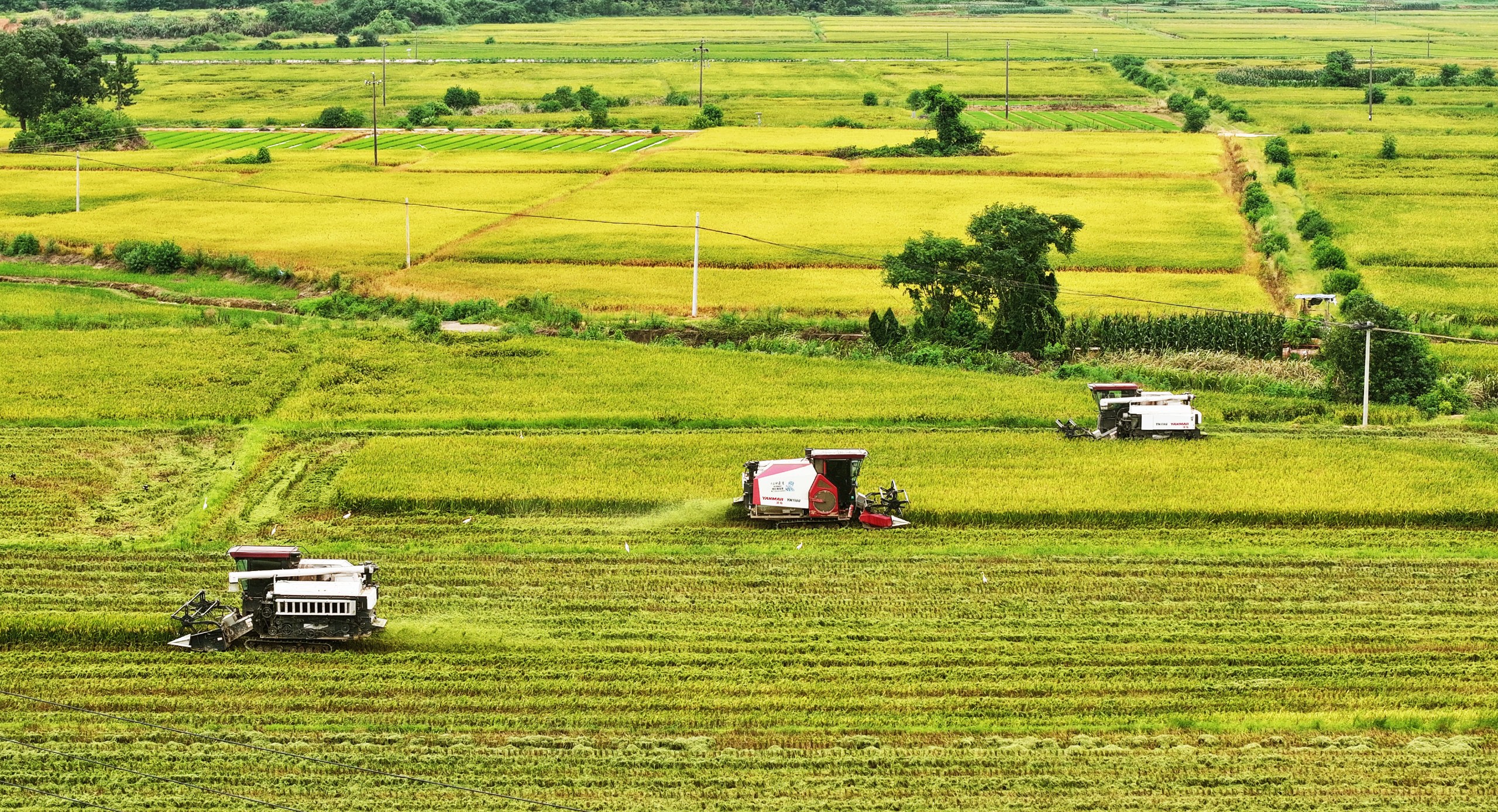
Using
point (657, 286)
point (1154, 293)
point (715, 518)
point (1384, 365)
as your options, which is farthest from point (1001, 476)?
point (657, 286)

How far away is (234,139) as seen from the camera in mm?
111312

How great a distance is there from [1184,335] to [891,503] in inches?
850

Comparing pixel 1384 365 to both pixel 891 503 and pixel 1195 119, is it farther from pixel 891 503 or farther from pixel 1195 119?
pixel 1195 119

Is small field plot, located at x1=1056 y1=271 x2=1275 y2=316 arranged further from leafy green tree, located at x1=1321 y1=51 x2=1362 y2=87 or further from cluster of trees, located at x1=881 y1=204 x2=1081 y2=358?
leafy green tree, located at x1=1321 y1=51 x2=1362 y2=87

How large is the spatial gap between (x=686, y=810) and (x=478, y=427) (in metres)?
22.3

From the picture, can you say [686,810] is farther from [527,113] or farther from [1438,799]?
[527,113]

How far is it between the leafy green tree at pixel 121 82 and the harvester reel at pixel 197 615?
104m

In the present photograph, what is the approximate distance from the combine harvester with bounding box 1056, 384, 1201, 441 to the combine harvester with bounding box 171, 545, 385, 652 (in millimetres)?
20133

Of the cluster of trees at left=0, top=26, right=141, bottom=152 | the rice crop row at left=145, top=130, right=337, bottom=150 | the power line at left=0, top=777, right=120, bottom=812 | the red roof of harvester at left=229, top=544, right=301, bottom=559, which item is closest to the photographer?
the power line at left=0, top=777, right=120, bottom=812

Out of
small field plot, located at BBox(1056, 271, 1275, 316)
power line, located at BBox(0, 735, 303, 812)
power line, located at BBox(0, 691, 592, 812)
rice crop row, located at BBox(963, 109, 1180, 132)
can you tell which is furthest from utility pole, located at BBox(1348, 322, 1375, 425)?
rice crop row, located at BBox(963, 109, 1180, 132)

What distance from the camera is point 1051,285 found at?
53656 mm

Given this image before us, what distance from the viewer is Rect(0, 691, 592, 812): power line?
71.1ft

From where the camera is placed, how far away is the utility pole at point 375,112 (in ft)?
312

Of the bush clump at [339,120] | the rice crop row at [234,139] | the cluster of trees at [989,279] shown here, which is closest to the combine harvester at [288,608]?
the cluster of trees at [989,279]
